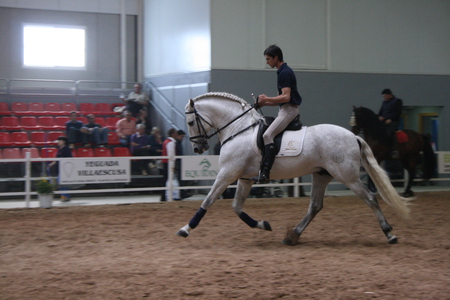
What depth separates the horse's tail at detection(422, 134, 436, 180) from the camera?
12945mm

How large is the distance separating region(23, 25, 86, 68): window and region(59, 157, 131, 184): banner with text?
7746 millimetres

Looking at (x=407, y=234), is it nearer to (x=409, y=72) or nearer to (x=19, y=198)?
(x=19, y=198)

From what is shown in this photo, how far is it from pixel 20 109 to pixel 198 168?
24.9ft

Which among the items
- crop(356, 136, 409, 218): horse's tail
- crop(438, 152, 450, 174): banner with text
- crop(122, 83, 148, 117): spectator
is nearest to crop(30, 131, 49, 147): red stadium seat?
crop(122, 83, 148, 117): spectator

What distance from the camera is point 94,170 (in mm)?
11195

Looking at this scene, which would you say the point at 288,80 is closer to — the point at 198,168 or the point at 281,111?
the point at 281,111

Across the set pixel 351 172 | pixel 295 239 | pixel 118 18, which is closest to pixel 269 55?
pixel 351 172

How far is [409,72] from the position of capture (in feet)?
52.5

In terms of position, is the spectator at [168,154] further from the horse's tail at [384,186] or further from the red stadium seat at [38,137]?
the horse's tail at [384,186]

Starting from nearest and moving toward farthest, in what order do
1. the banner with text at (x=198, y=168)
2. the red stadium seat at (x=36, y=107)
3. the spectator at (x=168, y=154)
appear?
1. the spectator at (x=168, y=154)
2. the banner with text at (x=198, y=168)
3. the red stadium seat at (x=36, y=107)

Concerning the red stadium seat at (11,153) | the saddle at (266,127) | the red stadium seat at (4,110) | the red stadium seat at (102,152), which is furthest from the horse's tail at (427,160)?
the red stadium seat at (4,110)

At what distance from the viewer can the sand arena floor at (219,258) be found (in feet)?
14.8

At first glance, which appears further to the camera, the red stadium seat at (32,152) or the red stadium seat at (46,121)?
the red stadium seat at (46,121)

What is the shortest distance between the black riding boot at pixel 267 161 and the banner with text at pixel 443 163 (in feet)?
29.6
